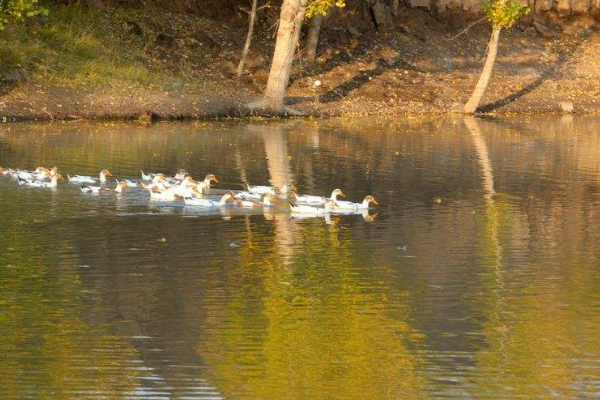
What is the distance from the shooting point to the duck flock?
72.0 ft

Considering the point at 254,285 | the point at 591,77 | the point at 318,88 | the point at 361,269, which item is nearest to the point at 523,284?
the point at 361,269

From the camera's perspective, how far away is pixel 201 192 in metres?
22.8

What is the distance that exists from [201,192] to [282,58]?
17.4 metres

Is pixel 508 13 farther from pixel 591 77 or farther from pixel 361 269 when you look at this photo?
pixel 361 269

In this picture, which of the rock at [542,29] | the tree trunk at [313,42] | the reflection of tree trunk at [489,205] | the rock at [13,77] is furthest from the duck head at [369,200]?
the rock at [542,29]

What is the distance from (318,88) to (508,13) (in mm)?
6409

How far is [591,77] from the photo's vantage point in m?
49.2

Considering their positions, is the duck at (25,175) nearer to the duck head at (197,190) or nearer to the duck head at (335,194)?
the duck head at (197,190)

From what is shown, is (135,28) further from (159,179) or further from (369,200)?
(369,200)

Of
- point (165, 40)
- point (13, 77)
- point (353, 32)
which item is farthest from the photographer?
point (353, 32)

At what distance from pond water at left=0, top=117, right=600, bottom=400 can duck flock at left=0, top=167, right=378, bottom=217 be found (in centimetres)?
32

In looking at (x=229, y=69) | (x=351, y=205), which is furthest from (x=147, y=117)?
(x=351, y=205)

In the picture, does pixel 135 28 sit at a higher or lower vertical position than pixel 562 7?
lower

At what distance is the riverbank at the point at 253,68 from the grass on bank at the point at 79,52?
41 millimetres
